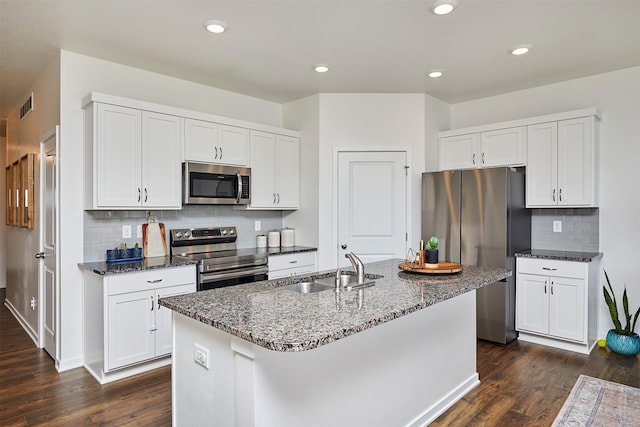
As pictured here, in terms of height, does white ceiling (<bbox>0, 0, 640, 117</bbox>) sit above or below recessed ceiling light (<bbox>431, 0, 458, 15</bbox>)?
above

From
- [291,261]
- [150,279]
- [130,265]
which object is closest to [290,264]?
[291,261]

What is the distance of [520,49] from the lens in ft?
10.6

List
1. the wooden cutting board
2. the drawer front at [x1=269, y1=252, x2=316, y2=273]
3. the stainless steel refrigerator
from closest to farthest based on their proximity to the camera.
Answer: the wooden cutting board
the stainless steel refrigerator
the drawer front at [x1=269, y1=252, x2=316, y2=273]

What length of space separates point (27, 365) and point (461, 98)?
515 centimetres

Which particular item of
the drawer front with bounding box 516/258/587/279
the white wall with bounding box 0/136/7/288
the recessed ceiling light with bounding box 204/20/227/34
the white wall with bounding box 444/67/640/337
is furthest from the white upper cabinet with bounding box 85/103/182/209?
the white wall with bounding box 0/136/7/288

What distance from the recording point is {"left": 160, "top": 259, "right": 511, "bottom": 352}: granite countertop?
4.48 ft

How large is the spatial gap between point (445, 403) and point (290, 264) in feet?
6.99

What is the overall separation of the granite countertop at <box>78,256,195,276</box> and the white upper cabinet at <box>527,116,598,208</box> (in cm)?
345

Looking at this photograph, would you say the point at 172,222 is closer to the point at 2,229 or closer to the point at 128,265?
the point at 128,265

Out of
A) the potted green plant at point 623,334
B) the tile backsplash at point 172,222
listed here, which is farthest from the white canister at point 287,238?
the potted green plant at point 623,334

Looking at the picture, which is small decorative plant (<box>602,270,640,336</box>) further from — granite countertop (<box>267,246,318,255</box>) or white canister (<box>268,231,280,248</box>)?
white canister (<box>268,231,280,248</box>)

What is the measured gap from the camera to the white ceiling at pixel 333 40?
2600mm

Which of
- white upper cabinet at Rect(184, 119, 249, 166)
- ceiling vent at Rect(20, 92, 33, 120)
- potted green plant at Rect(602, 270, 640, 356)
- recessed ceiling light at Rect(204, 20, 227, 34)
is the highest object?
recessed ceiling light at Rect(204, 20, 227, 34)

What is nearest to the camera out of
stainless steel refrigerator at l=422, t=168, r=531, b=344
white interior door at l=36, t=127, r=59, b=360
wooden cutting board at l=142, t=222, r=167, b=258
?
white interior door at l=36, t=127, r=59, b=360
